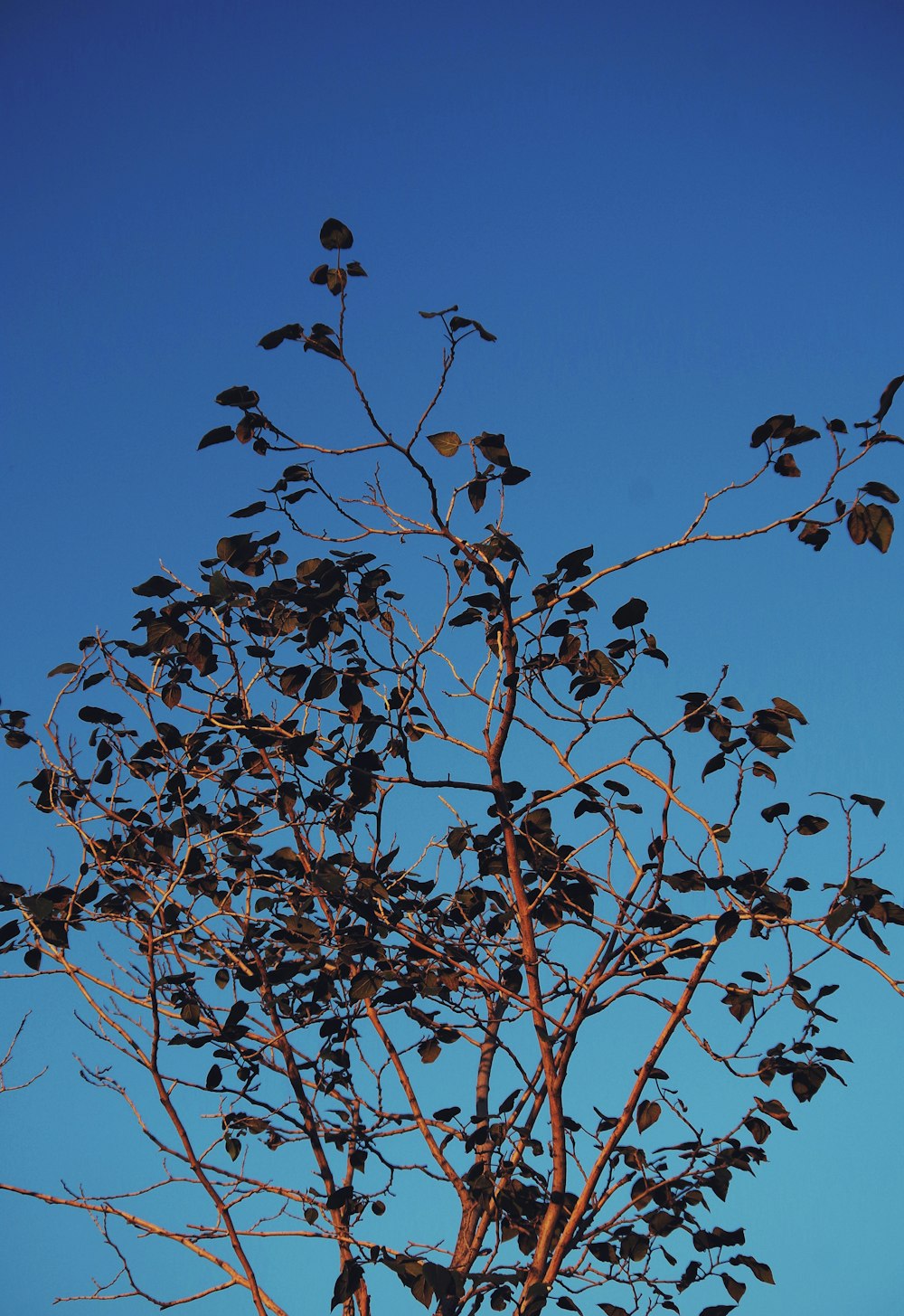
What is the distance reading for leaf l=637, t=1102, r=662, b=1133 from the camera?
118 inches

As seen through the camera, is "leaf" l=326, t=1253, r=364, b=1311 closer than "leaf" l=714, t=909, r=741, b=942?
No

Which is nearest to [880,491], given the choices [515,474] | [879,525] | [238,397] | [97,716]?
[879,525]

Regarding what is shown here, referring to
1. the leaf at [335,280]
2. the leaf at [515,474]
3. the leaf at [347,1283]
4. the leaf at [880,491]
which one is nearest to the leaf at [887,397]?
the leaf at [880,491]

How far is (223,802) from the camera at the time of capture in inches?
137

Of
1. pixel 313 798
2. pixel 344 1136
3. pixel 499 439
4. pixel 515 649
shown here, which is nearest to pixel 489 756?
pixel 515 649

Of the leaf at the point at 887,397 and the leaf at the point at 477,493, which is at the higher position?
the leaf at the point at 477,493

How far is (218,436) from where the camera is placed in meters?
2.90

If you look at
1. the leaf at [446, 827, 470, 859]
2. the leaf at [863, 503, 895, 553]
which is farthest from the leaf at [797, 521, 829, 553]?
the leaf at [446, 827, 470, 859]

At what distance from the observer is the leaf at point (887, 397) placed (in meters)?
2.54

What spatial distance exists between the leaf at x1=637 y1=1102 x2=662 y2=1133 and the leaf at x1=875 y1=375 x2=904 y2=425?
169cm

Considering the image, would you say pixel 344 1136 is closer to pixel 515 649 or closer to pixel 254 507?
pixel 515 649

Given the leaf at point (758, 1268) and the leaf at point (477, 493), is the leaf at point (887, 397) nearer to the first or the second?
the leaf at point (477, 493)

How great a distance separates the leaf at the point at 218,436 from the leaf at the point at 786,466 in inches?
50.4

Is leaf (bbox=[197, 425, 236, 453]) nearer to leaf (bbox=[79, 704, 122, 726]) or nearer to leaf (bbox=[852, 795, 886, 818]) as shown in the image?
leaf (bbox=[79, 704, 122, 726])
